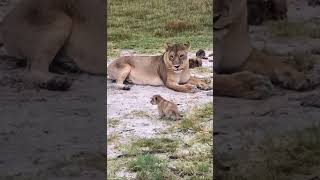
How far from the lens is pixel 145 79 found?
5418 millimetres

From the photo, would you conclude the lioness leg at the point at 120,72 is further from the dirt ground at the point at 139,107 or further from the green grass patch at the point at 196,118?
the green grass patch at the point at 196,118

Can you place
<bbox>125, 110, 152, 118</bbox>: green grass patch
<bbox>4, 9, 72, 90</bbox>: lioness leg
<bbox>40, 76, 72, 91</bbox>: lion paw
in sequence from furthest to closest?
<bbox>4, 9, 72, 90</bbox>: lioness leg → <bbox>40, 76, 72, 91</bbox>: lion paw → <bbox>125, 110, 152, 118</bbox>: green grass patch

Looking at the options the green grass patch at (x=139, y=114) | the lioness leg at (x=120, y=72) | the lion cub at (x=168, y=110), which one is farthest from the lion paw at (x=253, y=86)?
the lioness leg at (x=120, y=72)

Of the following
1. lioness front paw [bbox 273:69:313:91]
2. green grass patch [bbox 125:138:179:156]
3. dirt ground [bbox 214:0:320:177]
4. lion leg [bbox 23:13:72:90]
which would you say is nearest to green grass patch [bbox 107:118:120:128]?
green grass patch [bbox 125:138:179:156]

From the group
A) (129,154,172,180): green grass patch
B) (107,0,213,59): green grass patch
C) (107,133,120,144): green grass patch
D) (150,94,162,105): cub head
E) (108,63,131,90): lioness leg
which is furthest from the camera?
(107,0,213,59): green grass patch

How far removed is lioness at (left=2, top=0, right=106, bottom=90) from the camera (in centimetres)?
518

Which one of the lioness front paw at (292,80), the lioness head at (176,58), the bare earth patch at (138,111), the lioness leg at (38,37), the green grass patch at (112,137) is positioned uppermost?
the lioness leg at (38,37)

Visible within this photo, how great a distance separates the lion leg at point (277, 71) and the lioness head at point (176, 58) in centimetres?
48

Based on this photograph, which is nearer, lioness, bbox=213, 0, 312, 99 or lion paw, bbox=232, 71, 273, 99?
lion paw, bbox=232, 71, 273, 99

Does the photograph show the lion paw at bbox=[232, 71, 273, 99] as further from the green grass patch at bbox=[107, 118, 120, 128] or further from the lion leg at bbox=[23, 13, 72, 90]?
the lion leg at bbox=[23, 13, 72, 90]

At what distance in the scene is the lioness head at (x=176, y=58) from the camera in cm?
538

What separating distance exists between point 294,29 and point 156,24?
1597mm

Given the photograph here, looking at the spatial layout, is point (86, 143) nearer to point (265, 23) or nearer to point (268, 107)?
point (268, 107)

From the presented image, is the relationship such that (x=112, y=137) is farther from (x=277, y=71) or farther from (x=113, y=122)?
(x=277, y=71)
